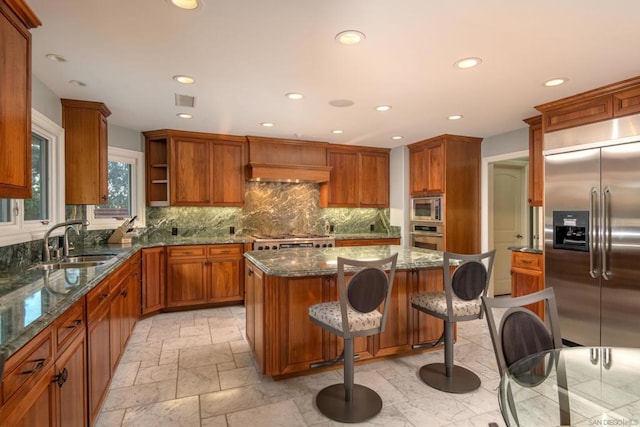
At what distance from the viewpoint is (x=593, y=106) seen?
3.10 m

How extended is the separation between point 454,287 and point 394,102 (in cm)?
191

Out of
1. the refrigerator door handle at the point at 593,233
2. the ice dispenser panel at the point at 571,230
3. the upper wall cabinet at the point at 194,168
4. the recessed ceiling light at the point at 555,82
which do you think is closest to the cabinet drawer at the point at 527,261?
the ice dispenser panel at the point at 571,230

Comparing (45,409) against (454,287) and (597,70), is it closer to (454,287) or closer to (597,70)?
(454,287)

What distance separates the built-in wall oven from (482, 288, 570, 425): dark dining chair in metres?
3.15

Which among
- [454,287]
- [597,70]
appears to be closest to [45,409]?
[454,287]

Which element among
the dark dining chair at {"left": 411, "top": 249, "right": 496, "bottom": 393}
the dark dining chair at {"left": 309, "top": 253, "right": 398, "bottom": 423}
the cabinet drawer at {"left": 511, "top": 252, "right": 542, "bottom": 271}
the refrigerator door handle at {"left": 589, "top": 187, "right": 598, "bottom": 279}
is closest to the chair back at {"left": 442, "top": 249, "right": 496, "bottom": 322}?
the dark dining chair at {"left": 411, "top": 249, "right": 496, "bottom": 393}

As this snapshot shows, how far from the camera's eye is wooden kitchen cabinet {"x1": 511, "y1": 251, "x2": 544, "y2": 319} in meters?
3.69

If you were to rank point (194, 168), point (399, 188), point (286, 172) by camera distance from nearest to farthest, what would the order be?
point (194, 168) → point (286, 172) → point (399, 188)

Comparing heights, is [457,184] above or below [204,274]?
above

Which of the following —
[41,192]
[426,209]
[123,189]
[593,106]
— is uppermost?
[593,106]

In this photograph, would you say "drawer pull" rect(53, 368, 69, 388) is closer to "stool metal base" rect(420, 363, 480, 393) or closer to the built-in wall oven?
"stool metal base" rect(420, 363, 480, 393)

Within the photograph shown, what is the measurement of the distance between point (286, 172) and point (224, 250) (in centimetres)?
145

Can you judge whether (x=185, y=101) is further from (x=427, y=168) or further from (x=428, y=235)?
(x=428, y=235)

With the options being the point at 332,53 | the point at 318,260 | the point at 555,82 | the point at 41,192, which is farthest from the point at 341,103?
the point at 41,192
